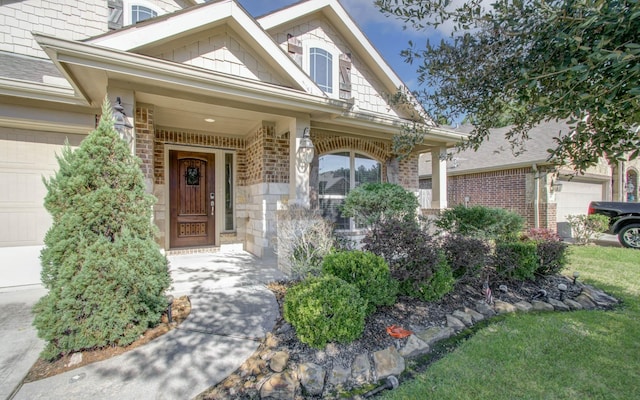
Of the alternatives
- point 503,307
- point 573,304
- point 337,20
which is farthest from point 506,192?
point 503,307

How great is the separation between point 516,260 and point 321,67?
6.29m

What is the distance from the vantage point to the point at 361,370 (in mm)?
2555

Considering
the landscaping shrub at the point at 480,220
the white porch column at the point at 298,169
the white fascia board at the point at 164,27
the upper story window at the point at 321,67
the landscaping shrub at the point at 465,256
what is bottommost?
the landscaping shrub at the point at 465,256

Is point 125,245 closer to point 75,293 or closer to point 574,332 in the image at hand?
point 75,293

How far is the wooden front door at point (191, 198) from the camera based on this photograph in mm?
6973

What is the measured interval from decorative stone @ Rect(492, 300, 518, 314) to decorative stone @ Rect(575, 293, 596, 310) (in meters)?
1.16

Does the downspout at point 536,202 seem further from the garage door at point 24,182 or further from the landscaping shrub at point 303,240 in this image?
the garage door at point 24,182

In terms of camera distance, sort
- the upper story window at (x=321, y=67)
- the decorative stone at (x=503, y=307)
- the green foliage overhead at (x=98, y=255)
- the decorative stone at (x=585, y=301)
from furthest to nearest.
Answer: the upper story window at (x=321, y=67), the decorative stone at (x=585, y=301), the decorative stone at (x=503, y=307), the green foliage overhead at (x=98, y=255)

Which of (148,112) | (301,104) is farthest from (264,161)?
(148,112)

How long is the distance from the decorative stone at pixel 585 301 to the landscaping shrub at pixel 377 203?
279cm

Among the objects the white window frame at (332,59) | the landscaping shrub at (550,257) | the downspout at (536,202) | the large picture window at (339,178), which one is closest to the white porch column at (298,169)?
the large picture window at (339,178)

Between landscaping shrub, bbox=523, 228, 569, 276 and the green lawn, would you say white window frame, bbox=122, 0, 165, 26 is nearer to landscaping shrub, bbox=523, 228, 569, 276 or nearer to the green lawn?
the green lawn

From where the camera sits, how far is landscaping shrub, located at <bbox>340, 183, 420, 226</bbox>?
6156mm

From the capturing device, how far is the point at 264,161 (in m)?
6.38
